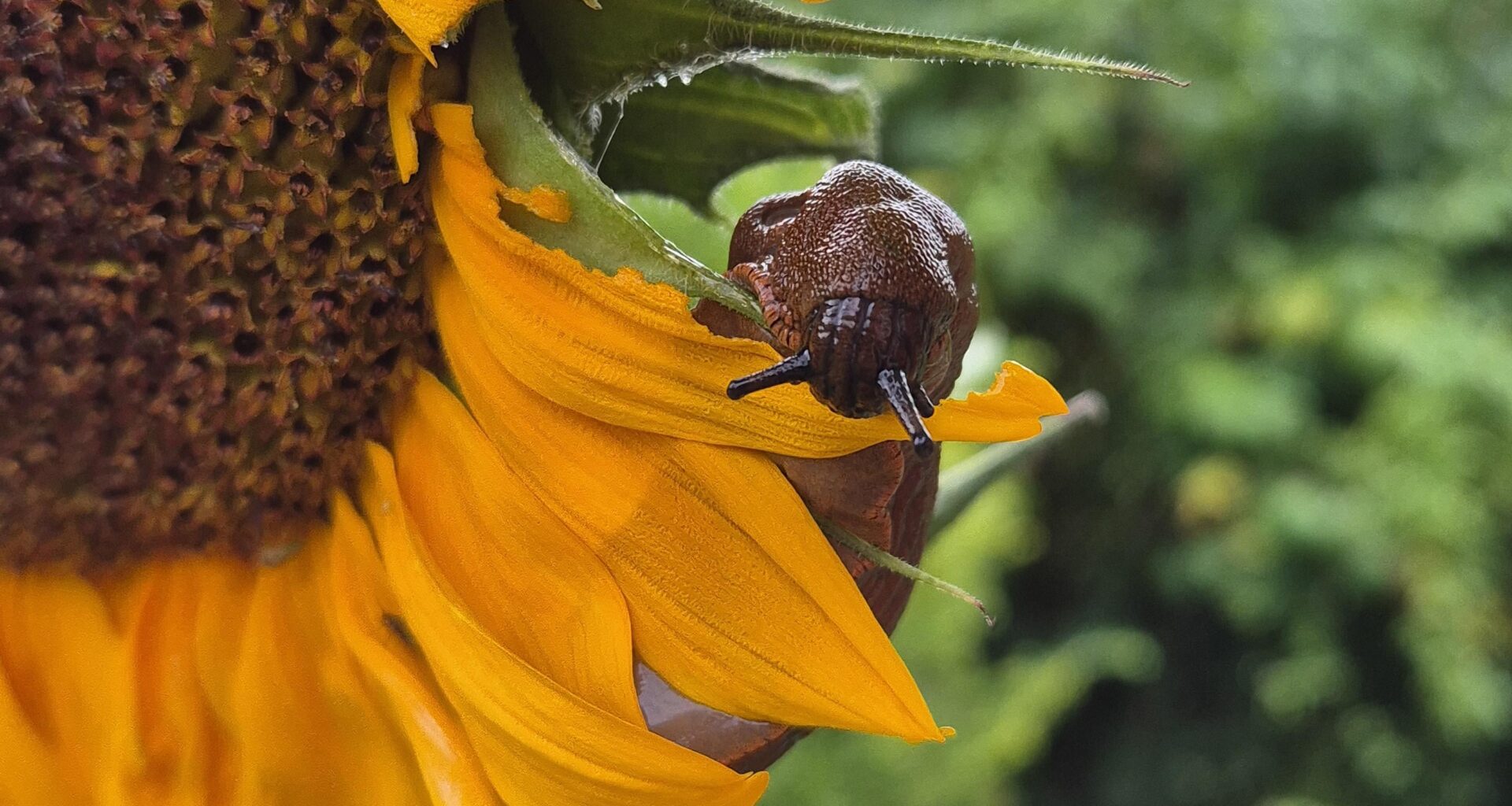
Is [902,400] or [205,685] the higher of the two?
[902,400]

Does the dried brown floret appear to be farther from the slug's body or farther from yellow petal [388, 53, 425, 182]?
the slug's body

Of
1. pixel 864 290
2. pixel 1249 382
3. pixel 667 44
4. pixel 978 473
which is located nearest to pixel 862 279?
pixel 864 290

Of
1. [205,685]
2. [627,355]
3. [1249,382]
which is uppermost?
[627,355]

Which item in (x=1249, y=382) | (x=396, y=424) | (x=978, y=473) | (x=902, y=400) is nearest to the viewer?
(x=902, y=400)

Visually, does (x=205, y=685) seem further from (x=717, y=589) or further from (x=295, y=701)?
(x=717, y=589)

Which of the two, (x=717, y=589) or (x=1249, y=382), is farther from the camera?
(x=1249, y=382)

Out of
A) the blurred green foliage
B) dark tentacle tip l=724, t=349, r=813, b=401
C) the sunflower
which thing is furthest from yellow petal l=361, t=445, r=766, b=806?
the blurred green foliage

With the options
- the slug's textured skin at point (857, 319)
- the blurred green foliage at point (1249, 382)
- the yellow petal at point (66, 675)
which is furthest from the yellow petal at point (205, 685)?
the blurred green foliage at point (1249, 382)
